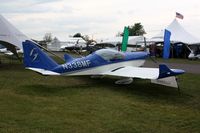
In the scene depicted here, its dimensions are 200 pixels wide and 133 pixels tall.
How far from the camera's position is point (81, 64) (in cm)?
1255

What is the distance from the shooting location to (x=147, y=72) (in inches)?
468

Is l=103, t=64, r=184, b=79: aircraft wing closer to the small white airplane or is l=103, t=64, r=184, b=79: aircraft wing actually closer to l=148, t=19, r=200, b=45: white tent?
the small white airplane

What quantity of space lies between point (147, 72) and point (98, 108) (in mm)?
3853

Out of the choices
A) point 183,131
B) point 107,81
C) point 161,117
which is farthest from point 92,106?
point 107,81

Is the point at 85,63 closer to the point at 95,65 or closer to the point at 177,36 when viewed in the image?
the point at 95,65

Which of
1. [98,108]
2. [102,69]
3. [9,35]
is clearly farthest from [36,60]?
[9,35]

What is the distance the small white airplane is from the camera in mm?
11953

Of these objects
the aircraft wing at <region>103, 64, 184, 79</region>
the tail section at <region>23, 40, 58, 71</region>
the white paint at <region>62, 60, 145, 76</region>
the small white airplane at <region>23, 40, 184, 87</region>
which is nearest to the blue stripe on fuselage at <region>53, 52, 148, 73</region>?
the small white airplane at <region>23, 40, 184, 87</region>

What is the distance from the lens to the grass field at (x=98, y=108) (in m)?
6.74

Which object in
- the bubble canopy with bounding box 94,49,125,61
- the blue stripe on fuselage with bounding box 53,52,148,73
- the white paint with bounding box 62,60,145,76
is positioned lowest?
the white paint with bounding box 62,60,145,76

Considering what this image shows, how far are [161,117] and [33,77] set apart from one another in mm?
8459

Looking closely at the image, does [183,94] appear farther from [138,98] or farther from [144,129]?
[144,129]

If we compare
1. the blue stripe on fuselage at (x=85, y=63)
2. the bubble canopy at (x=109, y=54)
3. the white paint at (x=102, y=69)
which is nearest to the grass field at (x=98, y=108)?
the white paint at (x=102, y=69)

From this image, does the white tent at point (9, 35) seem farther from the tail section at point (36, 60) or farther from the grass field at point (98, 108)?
the tail section at point (36, 60)
